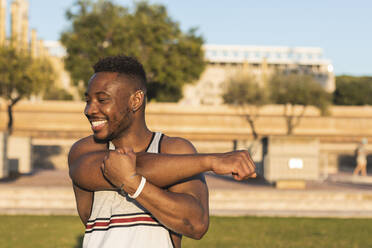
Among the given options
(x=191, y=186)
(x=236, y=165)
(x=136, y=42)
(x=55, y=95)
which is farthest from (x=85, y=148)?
(x=55, y=95)

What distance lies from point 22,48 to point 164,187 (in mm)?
25877

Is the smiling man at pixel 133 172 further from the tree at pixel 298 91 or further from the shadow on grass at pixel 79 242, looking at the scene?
the tree at pixel 298 91

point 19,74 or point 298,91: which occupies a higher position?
point 19,74

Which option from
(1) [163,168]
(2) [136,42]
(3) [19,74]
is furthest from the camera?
(2) [136,42]

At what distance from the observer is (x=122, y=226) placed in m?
2.05

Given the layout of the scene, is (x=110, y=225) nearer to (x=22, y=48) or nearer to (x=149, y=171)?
(x=149, y=171)

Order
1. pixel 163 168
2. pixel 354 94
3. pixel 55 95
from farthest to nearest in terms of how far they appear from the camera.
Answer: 1. pixel 354 94
2. pixel 55 95
3. pixel 163 168

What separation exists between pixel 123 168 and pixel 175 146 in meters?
0.40

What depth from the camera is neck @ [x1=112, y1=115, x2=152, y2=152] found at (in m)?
2.20

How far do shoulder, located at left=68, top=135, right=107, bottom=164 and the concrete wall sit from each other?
37.4 metres

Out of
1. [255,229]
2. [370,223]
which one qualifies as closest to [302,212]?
[370,223]

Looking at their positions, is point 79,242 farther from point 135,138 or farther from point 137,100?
point 137,100

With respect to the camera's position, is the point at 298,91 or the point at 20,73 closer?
the point at 20,73

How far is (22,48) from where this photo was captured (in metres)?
26.0
